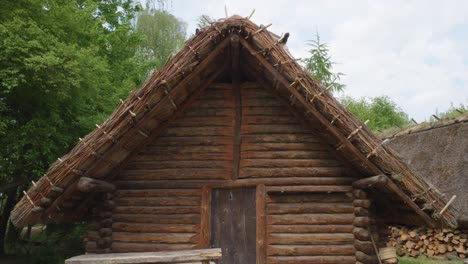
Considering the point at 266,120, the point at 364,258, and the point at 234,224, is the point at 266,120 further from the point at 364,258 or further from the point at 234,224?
the point at 364,258

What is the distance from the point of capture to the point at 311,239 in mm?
6121

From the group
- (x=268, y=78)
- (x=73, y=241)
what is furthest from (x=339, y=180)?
(x=73, y=241)

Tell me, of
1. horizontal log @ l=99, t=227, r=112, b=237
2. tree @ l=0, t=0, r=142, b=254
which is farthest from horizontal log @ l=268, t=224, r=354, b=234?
tree @ l=0, t=0, r=142, b=254

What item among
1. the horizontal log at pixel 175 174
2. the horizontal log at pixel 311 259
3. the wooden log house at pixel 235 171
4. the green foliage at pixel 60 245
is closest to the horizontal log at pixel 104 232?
the wooden log house at pixel 235 171

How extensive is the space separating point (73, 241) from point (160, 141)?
1054 centimetres

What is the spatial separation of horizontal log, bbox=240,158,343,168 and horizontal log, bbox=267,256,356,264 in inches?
54.4

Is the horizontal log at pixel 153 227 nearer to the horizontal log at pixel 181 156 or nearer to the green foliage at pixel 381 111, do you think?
the horizontal log at pixel 181 156

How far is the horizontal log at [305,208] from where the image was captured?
6.21m

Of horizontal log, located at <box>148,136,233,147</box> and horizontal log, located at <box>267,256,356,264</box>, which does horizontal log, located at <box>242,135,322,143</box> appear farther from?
horizontal log, located at <box>267,256,356,264</box>

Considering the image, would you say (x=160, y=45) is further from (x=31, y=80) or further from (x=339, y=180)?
(x=339, y=180)

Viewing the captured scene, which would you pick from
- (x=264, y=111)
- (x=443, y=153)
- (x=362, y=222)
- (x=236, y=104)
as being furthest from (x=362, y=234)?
(x=443, y=153)

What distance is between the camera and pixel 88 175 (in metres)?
5.84

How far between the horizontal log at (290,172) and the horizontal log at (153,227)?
114 centimetres

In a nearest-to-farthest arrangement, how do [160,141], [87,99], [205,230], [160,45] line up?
[205,230]
[160,141]
[87,99]
[160,45]
